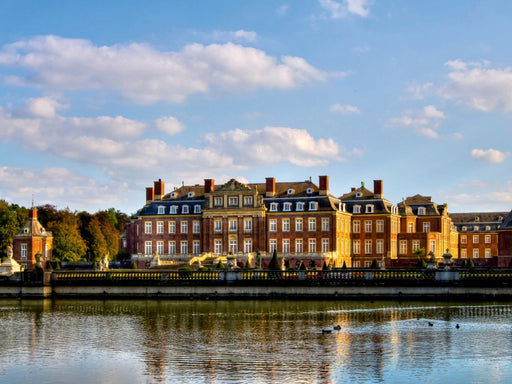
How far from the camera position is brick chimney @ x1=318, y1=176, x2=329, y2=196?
3292 inches

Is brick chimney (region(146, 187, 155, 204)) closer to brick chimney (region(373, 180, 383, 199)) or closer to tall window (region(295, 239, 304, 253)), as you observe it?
tall window (region(295, 239, 304, 253))

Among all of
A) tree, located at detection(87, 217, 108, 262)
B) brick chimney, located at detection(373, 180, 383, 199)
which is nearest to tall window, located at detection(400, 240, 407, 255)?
brick chimney, located at detection(373, 180, 383, 199)

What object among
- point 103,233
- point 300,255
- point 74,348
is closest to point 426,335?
point 74,348

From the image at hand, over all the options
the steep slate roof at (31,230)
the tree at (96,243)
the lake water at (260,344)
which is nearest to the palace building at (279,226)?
the steep slate roof at (31,230)

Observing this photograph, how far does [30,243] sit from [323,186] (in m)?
30.7

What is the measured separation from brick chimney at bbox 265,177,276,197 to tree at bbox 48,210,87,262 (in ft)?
75.5

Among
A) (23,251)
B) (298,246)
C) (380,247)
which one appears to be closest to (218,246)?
(298,246)

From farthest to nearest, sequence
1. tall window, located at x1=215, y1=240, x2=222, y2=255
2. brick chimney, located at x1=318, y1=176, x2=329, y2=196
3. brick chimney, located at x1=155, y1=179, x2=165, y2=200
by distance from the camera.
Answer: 1. brick chimney, located at x1=155, y1=179, x2=165, y2=200
2. tall window, located at x1=215, y1=240, x2=222, y2=255
3. brick chimney, located at x1=318, y1=176, x2=329, y2=196

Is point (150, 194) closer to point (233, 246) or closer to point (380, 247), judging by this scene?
point (233, 246)

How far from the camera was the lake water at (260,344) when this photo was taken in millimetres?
20859

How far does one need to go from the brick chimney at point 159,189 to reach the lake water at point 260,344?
50.9 m

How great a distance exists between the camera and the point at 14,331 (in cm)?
3002

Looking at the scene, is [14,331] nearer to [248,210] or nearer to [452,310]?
[452,310]

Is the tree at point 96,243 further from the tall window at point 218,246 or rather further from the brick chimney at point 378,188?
the brick chimney at point 378,188
